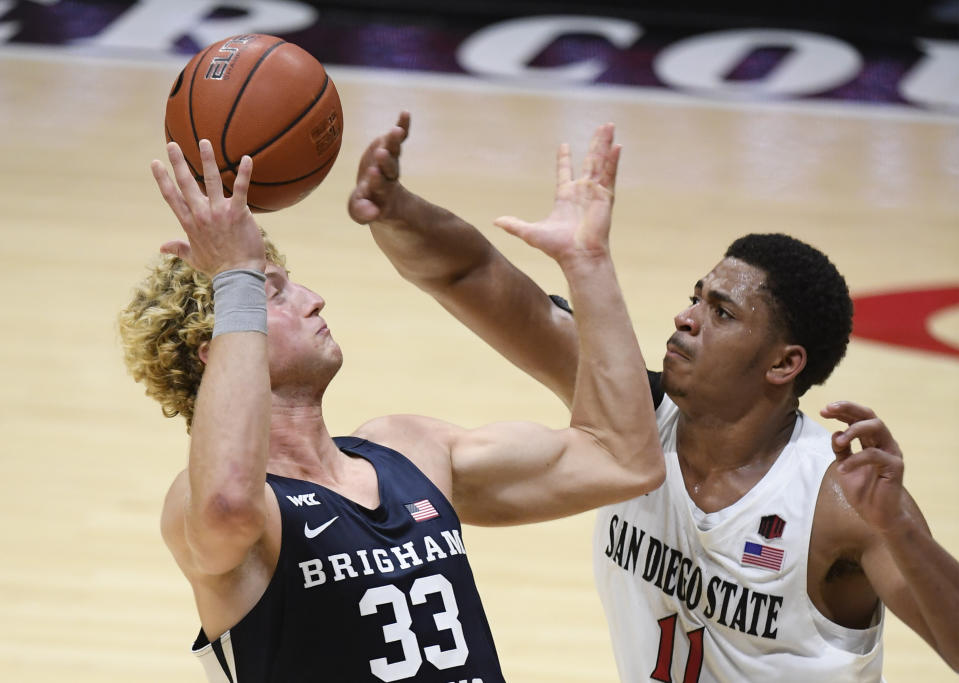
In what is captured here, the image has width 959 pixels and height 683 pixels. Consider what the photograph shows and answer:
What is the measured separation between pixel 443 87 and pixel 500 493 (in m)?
7.84

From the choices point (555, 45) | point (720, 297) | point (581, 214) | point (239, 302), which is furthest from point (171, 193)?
point (555, 45)

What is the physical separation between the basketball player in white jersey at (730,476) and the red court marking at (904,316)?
4.08m

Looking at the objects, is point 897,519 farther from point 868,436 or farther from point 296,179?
point 296,179

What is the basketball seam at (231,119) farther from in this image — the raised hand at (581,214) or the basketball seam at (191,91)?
the raised hand at (581,214)

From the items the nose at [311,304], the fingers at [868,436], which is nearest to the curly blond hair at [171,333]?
the nose at [311,304]

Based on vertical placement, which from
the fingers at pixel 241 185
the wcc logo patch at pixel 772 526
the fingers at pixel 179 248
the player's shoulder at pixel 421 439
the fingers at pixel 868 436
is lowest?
the wcc logo patch at pixel 772 526

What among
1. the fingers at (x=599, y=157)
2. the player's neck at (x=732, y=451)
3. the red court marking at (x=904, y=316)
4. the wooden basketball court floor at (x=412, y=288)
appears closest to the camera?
the fingers at (x=599, y=157)

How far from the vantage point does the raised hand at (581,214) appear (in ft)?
10.8

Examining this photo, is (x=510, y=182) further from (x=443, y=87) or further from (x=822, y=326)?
(x=822, y=326)

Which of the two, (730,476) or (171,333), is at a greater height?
(171,333)

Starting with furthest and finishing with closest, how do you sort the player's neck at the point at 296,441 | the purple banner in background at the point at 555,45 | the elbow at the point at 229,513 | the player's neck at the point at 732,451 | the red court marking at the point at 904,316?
the purple banner in background at the point at 555,45
the red court marking at the point at 904,316
the player's neck at the point at 732,451
the player's neck at the point at 296,441
the elbow at the point at 229,513

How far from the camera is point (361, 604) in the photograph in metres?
2.93

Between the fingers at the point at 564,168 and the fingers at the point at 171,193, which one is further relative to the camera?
the fingers at the point at 564,168

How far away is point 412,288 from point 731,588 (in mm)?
4635
